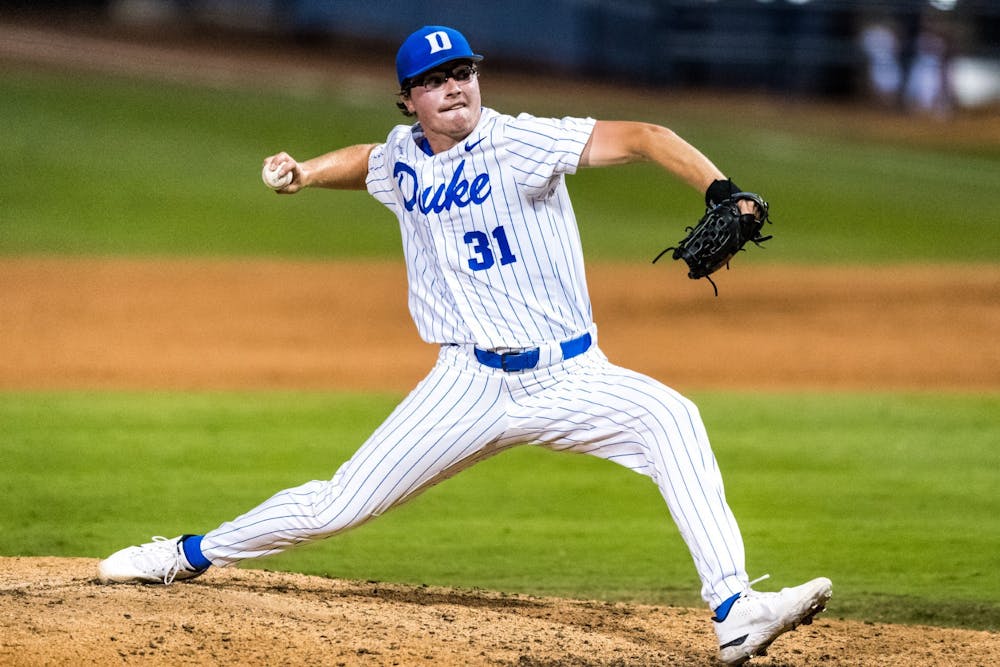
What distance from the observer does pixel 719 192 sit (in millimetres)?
4148

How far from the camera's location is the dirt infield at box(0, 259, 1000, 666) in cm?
445

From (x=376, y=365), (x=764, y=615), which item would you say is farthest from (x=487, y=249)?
(x=376, y=365)

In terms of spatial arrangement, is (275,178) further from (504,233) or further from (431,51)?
(504,233)

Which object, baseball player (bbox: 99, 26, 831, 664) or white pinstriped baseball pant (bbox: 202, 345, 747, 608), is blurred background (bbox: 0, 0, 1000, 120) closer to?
baseball player (bbox: 99, 26, 831, 664)

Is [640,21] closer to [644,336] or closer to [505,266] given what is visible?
[644,336]

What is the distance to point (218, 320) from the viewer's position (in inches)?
475

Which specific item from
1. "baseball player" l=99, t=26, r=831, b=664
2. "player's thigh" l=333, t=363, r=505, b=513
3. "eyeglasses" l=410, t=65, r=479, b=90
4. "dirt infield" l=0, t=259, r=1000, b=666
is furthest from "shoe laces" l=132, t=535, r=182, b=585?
"eyeglasses" l=410, t=65, r=479, b=90

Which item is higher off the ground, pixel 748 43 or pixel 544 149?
pixel 748 43

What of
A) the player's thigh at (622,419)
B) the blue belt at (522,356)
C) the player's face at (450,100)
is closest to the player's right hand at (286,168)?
the player's face at (450,100)

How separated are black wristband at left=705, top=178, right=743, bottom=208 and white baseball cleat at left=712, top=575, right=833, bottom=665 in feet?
3.80

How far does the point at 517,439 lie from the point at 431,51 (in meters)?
1.29

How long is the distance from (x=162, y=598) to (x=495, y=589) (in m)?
1.41

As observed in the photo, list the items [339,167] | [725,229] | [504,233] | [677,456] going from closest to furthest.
Answer: [725,229] < [677,456] < [504,233] < [339,167]


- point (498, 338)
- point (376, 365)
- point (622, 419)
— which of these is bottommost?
point (376, 365)
